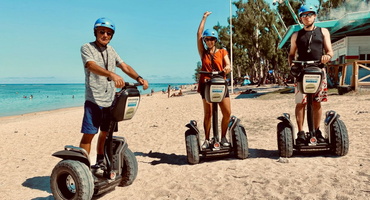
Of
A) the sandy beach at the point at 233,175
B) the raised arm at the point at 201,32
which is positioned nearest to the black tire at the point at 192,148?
the sandy beach at the point at 233,175

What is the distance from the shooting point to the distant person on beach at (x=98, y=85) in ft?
10.9

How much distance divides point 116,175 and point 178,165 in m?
1.46

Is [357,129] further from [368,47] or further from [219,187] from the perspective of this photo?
[368,47]

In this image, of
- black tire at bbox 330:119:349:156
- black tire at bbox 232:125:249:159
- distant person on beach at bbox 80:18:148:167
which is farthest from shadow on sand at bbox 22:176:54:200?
black tire at bbox 330:119:349:156

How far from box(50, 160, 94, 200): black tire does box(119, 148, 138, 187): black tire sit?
683 mm

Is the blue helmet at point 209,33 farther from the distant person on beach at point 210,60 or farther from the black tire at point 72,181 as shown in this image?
the black tire at point 72,181

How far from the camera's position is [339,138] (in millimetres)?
4141

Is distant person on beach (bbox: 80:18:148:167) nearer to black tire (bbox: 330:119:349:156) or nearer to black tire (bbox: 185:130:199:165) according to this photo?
black tire (bbox: 185:130:199:165)

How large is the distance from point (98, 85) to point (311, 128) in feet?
9.83

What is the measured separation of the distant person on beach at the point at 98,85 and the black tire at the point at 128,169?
14.3 inches

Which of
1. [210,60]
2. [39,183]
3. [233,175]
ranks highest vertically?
[210,60]

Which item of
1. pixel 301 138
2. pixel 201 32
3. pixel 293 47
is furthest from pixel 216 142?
pixel 293 47

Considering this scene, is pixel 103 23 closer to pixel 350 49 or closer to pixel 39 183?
pixel 39 183

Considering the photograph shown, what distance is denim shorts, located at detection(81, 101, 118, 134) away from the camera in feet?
10.9
